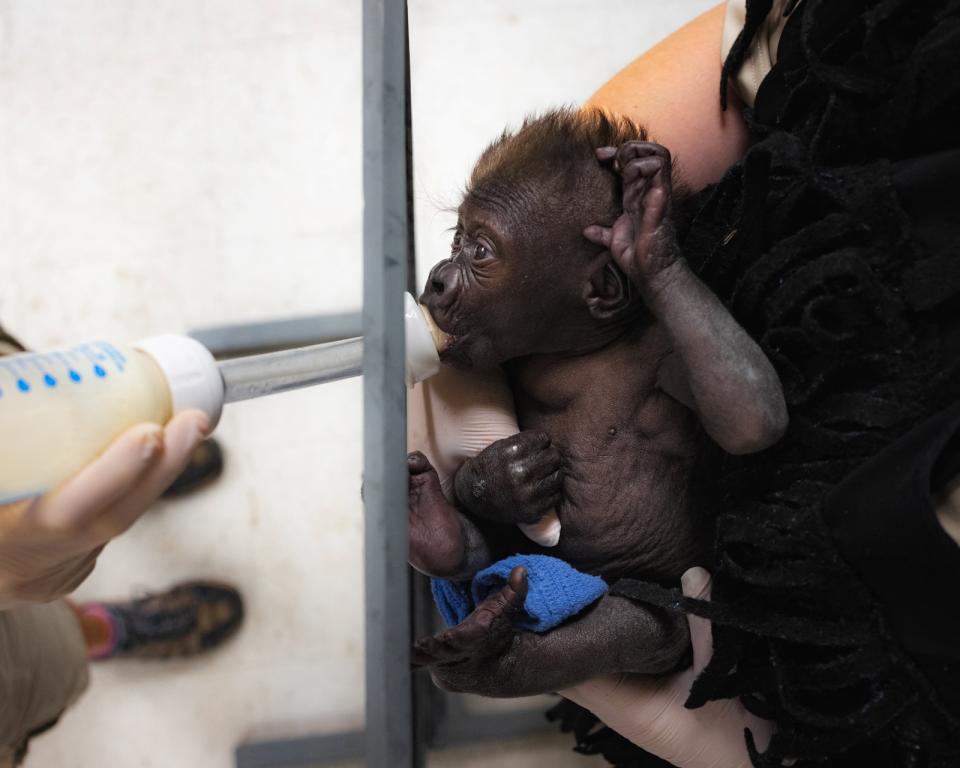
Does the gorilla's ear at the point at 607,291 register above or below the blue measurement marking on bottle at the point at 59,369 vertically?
above

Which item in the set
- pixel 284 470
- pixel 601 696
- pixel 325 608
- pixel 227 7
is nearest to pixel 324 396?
pixel 284 470

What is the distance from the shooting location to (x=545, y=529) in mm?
696

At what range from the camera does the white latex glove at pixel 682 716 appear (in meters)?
0.67

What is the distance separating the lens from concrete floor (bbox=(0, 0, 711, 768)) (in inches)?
26.1

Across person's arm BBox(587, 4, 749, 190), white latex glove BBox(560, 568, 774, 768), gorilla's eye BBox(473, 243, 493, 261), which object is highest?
person's arm BBox(587, 4, 749, 190)

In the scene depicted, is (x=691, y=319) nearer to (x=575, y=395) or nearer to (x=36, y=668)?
(x=575, y=395)

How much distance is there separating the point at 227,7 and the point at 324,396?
0.60 metres

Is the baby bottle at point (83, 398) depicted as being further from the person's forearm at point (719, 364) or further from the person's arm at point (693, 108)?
the person's arm at point (693, 108)

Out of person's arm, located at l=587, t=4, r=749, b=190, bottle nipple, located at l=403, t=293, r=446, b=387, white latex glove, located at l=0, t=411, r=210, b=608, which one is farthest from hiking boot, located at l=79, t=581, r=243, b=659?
person's arm, located at l=587, t=4, r=749, b=190

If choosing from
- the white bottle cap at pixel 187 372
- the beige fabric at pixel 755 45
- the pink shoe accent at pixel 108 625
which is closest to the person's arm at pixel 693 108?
the beige fabric at pixel 755 45

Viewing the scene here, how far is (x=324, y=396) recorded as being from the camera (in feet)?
2.66

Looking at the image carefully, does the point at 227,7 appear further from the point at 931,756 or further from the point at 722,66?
the point at 931,756

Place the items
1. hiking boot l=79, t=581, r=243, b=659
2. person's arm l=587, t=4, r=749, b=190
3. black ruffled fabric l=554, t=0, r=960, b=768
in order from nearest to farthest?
1. black ruffled fabric l=554, t=0, r=960, b=768
2. hiking boot l=79, t=581, r=243, b=659
3. person's arm l=587, t=4, r=749, b=190

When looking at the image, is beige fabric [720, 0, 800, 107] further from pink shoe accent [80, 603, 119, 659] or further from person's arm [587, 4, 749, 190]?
pink shoe accent [80, 603, 119, 659]
